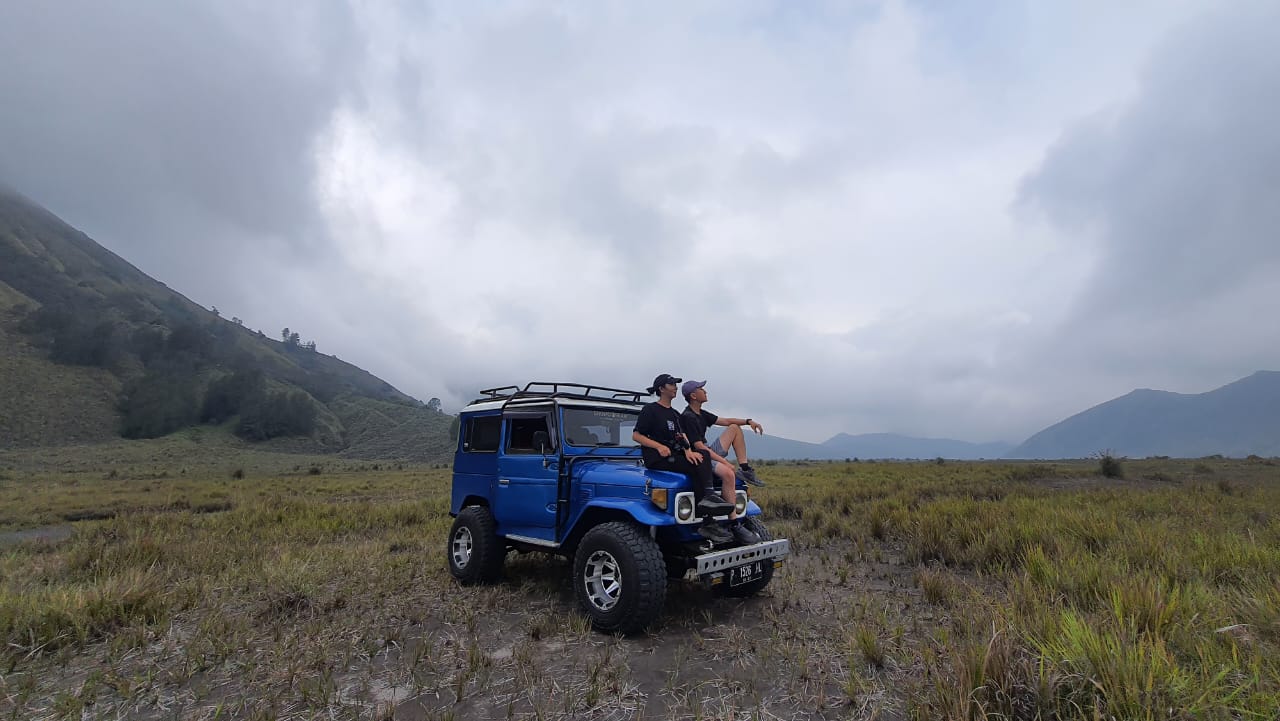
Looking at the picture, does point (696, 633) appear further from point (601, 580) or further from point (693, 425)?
point (693, 425)

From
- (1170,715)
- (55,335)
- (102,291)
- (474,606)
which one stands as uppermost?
(102,291)

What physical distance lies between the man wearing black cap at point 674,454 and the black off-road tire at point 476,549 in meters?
2.34

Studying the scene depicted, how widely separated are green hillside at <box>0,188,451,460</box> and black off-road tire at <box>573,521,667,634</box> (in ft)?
225

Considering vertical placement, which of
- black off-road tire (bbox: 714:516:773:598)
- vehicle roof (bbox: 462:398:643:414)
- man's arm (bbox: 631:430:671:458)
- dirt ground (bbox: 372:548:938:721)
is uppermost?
vehicle roof (bbox: 462:398:643:414)

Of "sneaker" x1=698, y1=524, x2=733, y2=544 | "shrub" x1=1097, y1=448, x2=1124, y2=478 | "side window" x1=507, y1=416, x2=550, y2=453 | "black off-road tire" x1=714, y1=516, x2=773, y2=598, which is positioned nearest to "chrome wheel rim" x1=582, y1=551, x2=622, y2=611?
"sneaker" x1=698, y1=524, x2=733, y2=544

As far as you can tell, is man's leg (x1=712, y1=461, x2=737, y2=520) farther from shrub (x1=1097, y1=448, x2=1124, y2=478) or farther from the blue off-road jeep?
shrub (x1=1097, y1=448, x2=1124, y2=478)

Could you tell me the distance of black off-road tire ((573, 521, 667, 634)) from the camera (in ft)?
14.7

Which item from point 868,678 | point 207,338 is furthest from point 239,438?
point 868,678

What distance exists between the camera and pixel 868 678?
3715mm

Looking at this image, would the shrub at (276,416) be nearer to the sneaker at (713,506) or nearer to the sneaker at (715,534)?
the sneaker at (715,534)

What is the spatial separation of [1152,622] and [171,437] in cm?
8730

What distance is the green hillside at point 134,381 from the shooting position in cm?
6291

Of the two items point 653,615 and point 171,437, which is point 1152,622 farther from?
point 171,437

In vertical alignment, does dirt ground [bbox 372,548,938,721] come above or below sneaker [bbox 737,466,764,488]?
below
